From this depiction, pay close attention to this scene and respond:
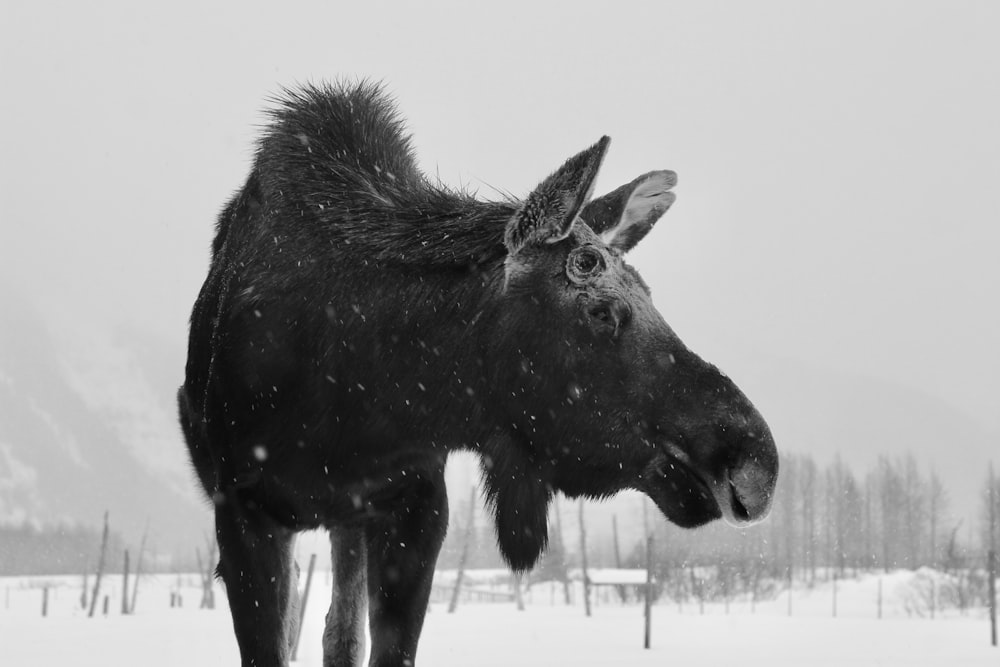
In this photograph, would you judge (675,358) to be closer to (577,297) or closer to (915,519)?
(577,297)

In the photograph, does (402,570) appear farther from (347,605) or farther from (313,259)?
(313,259)

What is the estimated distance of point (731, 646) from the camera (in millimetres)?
24250

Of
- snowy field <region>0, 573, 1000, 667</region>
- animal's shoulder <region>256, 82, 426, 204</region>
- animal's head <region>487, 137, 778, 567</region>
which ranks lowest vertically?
snowy field <region>0, 573, 1000, 667</region>

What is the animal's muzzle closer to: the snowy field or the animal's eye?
the animal's eye

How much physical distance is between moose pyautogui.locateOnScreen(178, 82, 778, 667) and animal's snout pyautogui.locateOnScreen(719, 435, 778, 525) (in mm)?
30

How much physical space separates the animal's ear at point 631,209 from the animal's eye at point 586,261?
0.61 ft

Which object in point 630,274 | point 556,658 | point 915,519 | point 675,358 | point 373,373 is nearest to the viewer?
point 675,358

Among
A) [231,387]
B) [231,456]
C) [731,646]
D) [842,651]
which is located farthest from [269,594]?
[731,646]

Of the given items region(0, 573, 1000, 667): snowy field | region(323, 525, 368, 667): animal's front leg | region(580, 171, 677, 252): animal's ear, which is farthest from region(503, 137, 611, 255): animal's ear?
region(0, 573, 1000, 667): snowy field

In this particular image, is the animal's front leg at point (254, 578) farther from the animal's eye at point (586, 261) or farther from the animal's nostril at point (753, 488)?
the animal's nostril at point (753, 488)

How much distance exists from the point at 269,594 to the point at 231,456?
0.50 metres

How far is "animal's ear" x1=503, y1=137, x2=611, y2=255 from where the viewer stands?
2910 millimetres

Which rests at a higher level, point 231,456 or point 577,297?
point 577,297

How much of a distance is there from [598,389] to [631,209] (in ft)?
2.75
